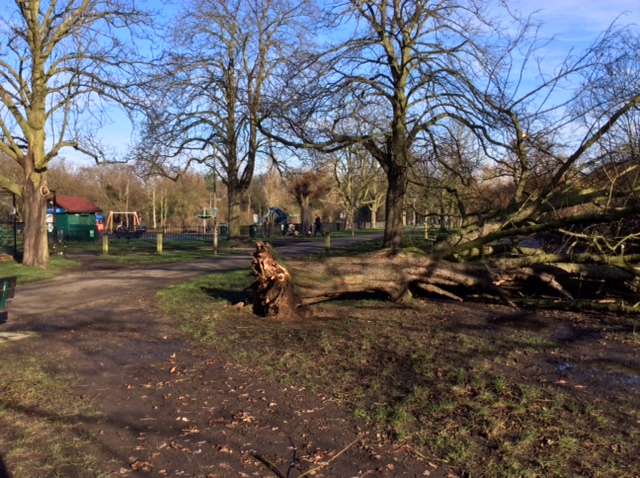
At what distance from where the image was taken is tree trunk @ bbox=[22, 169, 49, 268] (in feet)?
53.4

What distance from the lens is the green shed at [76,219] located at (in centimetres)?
3509

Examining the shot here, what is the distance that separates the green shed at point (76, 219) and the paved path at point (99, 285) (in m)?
19.8

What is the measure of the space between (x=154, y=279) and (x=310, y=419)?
1041cm

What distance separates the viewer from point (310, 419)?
4488 millimetres

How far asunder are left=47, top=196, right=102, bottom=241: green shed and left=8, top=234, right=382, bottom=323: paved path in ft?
64.9

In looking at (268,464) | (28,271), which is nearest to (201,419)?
(268,464)

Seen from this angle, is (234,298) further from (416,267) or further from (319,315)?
(416,267)

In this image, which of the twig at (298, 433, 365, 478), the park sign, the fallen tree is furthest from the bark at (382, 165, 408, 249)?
the park sign

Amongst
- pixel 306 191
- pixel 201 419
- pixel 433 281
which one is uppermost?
pixel 306 191

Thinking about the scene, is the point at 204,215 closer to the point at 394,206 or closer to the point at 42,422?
the point at 394,206

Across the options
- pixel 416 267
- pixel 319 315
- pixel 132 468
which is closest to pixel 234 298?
pixel 319 315

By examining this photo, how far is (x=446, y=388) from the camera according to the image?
501 cm

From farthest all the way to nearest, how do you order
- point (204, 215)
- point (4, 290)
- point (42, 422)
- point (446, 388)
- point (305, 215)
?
point (204, 215) → point (305, 215) → point (4, 290) → point (446, 388) → point (42, 422)

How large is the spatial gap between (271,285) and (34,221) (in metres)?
11.1
